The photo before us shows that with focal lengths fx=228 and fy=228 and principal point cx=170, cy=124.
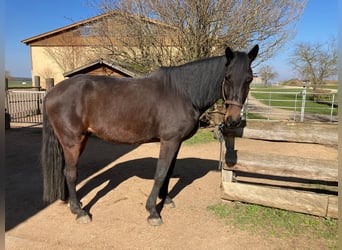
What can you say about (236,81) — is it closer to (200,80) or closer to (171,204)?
(200,80)

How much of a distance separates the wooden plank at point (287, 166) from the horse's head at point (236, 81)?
0.95 meters

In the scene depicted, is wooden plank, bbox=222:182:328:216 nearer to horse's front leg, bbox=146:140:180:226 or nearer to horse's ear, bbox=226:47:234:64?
horse's front leg, bbox=146:140:180:226

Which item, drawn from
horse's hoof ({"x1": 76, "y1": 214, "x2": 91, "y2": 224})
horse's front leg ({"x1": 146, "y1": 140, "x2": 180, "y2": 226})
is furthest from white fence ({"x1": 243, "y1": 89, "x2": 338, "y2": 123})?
horse's hoof ({"x1": 76, "y1": 214, "x2": 91, "y2": 224})

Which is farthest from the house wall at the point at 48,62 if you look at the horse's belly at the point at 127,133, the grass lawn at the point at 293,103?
the horse's belly at the point at 127,133

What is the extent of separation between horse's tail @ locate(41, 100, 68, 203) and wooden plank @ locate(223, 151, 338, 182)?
2.30 metres

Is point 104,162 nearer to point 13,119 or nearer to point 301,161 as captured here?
point 301,161

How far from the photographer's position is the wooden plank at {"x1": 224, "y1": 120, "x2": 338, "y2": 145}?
115 inches

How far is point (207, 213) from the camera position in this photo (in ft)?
10.1

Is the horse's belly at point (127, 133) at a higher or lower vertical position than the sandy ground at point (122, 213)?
higher

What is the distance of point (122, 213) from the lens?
9.98 feet

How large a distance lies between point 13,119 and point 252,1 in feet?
37.1

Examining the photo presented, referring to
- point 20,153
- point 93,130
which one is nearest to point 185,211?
point 93,130

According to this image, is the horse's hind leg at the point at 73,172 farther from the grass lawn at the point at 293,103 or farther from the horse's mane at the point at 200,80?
the grass lawn at the point at 293,103

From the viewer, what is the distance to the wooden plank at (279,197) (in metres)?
2.83
